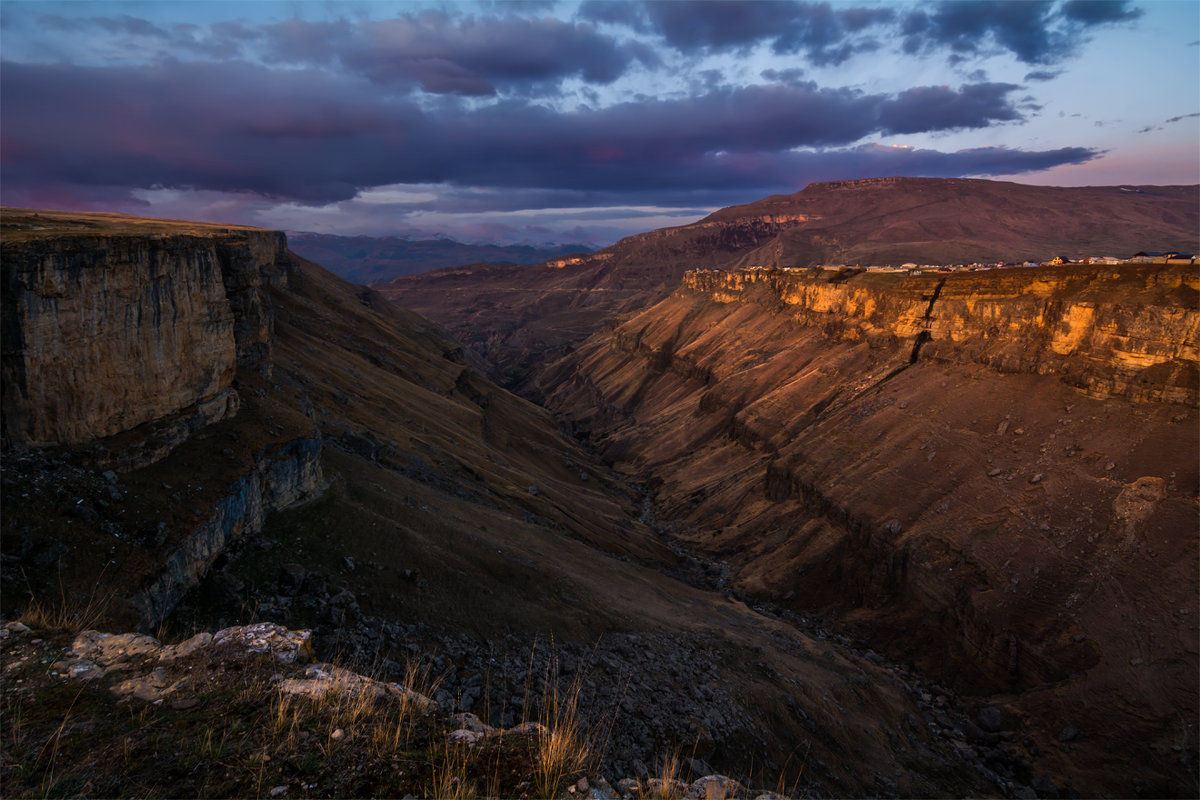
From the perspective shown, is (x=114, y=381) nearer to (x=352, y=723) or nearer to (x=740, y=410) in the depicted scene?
(x=352, y=723)

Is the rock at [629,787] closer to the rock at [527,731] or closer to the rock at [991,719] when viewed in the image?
the rock at [527,731]

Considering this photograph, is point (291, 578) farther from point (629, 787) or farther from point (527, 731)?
point (629, 787)

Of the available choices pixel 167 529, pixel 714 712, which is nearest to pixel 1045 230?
pixel 714 712

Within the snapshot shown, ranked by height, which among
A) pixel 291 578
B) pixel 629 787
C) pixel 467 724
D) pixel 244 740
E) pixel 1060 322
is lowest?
pixel 291 578

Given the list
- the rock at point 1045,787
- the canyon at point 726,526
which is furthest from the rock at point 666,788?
the rock at point 1045,787

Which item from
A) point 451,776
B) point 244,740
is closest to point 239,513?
point 244,740

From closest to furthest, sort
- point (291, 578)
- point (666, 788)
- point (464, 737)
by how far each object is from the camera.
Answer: point (666, 788) → point (464, 737) → point (291, 578)

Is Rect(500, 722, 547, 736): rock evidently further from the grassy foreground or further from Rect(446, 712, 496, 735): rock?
Rect(446, 712, 496, 735): rock
